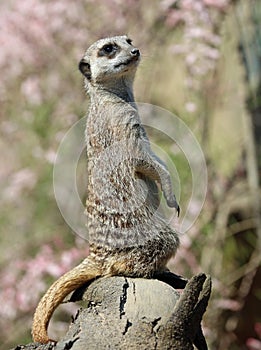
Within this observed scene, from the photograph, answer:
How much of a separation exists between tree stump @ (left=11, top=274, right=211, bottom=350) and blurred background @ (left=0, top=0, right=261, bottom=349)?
3.03m

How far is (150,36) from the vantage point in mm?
5605

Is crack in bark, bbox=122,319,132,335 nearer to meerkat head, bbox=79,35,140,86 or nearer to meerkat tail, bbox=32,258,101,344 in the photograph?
meerkat tail, bbox=32,258,101,344

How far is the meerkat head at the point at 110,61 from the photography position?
1948mm

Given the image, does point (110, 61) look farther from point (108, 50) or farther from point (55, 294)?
point (55, 294)

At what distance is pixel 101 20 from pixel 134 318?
4138mm

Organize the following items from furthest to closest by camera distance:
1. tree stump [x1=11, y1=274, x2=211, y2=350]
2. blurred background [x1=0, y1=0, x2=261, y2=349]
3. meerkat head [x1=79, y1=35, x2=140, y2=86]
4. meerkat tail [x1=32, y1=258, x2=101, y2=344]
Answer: blurred background [x1=0, y1=0, x2=261, y2=349] → meerkat head [x1=79, y1=35, x2=140, y2=86] → meerkat tail [x1=32, y1=258, x2=101, y2=344] → tree stump [x1=11, y1=274, x2=211, y2=350]

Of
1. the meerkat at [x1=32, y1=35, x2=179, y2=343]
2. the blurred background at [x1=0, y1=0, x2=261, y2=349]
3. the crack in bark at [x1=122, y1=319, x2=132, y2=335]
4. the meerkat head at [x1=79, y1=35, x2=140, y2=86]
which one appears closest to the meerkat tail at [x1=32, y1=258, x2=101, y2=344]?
the meerkat at [x1=32, y1=35, x2=179, y2=343]

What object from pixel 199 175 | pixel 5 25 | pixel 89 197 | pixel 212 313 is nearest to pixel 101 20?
pixel 5 25

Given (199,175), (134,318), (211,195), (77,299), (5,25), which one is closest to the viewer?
(134,318)

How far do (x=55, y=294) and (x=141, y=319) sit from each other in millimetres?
242

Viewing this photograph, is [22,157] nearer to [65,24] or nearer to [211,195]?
[65,24]

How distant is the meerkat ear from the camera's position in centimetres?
204

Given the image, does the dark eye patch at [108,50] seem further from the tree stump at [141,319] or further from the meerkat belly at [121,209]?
the tree stump at [141,319]

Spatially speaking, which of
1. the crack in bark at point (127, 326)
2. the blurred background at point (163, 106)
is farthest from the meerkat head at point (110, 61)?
the blurred background at point (163, 106)
